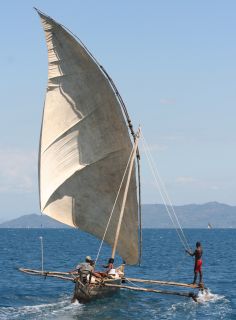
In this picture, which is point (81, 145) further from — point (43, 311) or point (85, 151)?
point (43, 311)

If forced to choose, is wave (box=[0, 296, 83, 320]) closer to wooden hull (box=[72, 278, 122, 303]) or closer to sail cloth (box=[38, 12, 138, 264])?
wooden hull (box=[72, 278, 122, 303])

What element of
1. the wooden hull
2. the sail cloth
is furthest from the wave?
the sail cloth

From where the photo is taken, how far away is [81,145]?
41688 mm

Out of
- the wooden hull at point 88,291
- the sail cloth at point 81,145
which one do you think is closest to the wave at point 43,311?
the wooden hull at point 88,291

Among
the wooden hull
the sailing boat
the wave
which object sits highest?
the sailing boat

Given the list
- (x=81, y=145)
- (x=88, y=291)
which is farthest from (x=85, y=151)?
(x=88, y=291)

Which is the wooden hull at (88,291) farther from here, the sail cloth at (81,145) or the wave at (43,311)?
the sail cloth at (81,145)

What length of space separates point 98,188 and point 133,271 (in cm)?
2270

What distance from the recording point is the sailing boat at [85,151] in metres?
40.1

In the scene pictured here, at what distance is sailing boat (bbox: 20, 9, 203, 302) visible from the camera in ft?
131

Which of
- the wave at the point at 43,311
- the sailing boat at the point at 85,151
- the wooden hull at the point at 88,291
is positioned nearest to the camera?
the wave at the point at 43,311

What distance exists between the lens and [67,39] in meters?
39.8

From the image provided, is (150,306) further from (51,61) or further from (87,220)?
(51,61)

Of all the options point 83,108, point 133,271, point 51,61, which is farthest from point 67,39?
point 133,271
